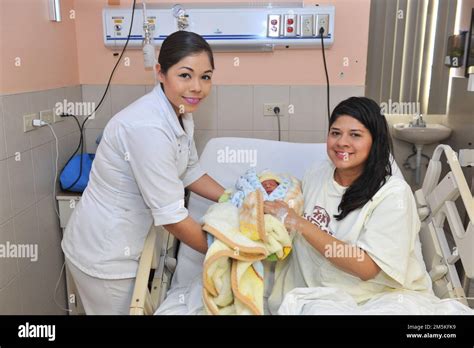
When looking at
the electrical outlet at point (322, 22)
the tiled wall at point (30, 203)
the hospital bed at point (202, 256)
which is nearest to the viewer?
the hospital bed at point (202, 256)

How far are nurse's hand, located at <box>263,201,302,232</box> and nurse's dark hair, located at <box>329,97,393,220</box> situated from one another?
19 cm

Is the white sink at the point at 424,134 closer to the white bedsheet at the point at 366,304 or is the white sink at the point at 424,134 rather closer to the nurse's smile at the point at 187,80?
the white bedsheet at the point at 366,304

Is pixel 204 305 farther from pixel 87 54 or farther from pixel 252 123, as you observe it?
pixel 87 54

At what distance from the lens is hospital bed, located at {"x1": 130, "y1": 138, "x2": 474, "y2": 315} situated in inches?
58.9

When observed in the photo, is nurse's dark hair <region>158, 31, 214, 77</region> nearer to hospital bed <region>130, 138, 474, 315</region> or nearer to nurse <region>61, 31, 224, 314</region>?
nurse <region>61, 31, 224, 314</region>

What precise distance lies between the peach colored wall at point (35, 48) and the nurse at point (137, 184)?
692 millimetres

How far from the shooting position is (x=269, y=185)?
1.61m

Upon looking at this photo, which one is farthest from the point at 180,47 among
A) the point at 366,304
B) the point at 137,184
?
the point at 366,304

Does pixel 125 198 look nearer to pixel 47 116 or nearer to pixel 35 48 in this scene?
pixel 47 116

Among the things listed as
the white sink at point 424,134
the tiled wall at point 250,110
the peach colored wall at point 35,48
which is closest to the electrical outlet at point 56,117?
the peach colored wall at point 35,48

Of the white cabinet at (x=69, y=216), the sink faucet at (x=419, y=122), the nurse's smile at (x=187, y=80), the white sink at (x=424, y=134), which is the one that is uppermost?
the nurse's smile at (x=187, y=80)

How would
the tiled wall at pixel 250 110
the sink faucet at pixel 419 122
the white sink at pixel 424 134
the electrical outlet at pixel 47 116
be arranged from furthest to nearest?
1. the sink faucet at pixel 419 122
2. the white sink at pixel 424 134
3. the tiled wall at pixel 250 110
4. the electrical outlet at pixel 47 116

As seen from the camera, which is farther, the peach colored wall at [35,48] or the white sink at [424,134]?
the white sink at [424,134]

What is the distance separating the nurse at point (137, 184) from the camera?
4.45ft
